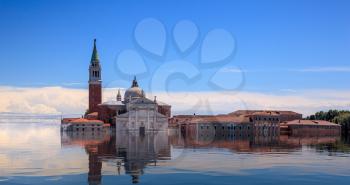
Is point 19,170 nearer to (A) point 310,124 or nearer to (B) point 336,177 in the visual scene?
(B) point 336,177

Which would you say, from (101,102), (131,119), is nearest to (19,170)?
(131,119)

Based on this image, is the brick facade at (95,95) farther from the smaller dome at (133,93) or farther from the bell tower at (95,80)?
the smaller dome at (133,93)

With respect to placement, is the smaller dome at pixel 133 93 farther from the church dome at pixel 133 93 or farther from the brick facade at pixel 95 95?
the brick facade at pixel 95 95

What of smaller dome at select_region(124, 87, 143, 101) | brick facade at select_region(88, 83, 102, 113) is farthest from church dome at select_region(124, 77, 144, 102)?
brick facade at select_region(88, 83, 102, 113)

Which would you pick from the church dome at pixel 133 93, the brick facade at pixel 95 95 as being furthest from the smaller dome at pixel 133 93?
the brick facade at pixel 95 95

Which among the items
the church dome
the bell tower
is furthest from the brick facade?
the church dome

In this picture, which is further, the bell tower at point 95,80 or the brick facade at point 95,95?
the brick facade at point 95,95

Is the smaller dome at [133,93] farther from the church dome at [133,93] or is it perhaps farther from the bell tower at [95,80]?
the bell tower at [95,80]

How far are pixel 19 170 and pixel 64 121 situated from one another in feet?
401

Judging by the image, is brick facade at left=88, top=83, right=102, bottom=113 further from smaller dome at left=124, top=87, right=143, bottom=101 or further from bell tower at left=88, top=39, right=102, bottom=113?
smaller dome at left=124, top=87, right=143, bottom=101

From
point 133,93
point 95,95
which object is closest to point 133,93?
point 133,93

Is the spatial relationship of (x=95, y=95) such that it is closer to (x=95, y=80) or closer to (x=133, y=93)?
(x=95, y=80)

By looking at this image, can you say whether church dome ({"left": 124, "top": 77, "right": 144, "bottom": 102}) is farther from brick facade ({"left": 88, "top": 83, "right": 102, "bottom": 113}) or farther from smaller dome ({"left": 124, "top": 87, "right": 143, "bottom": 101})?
brick facade ({"left": 88, "top": 83, "right": 102, "bottom": 113})

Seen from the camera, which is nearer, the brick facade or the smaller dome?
the smaller dome
